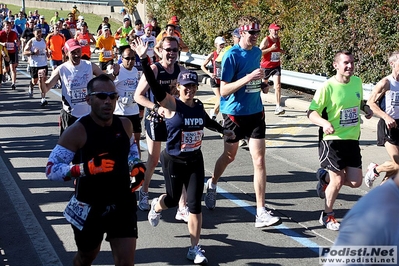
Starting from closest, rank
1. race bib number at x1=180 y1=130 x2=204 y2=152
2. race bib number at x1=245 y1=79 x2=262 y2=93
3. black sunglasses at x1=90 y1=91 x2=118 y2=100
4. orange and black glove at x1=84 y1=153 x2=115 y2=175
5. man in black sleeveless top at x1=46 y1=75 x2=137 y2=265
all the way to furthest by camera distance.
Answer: orange and black glove at x1=84 y1=153 x2=115 y2=175 < man in black sleeveless top at x1=46 y1=75 x2=137 y2=265 < black sunglasses at x1=90 y1=91 x2=118 y2=100 < race bib number at x1=180 y1=130 x2=204 y2=152 < race bib number at x1=245 y1=79 x2=262 y2=93

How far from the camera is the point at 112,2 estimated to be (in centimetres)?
4741

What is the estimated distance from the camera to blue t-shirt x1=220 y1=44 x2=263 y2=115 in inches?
288

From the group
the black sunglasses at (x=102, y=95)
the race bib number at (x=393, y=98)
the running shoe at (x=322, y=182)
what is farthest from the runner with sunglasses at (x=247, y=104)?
the black sunglasses at (x=102, y=95)

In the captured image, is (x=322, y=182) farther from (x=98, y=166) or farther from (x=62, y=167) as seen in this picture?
(x=62, y=167)

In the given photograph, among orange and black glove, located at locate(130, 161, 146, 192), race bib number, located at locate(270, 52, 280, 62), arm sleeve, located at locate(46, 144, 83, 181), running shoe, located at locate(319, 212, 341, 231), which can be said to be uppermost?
race bib number, located at locate(270, 52, 280, 62)

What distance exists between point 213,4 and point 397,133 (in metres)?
13.7

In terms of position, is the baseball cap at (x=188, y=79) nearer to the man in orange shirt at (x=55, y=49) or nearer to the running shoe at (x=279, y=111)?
the running shoe at (x=279, y=111)

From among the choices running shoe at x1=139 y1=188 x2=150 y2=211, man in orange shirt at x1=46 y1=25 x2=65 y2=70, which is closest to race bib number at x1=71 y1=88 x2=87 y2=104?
running shoe at x1=139 y1=188 x2=150 y2=211

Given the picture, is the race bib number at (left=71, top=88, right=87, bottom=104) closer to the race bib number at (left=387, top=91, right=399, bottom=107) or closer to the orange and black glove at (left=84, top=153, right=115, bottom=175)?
the race bib number at (left=387, top=91, right=399, bottom=107)

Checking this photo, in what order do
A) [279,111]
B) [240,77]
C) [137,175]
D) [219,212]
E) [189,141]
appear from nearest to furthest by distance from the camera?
[137,175], [189,141], [240,77], [219,212], [279,111]

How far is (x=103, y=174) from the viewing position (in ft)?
16.0

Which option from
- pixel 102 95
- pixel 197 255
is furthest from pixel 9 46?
pixel 102 95

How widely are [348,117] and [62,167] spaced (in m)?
3.49

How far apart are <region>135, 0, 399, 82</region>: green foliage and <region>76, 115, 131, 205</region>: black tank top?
9.93m
